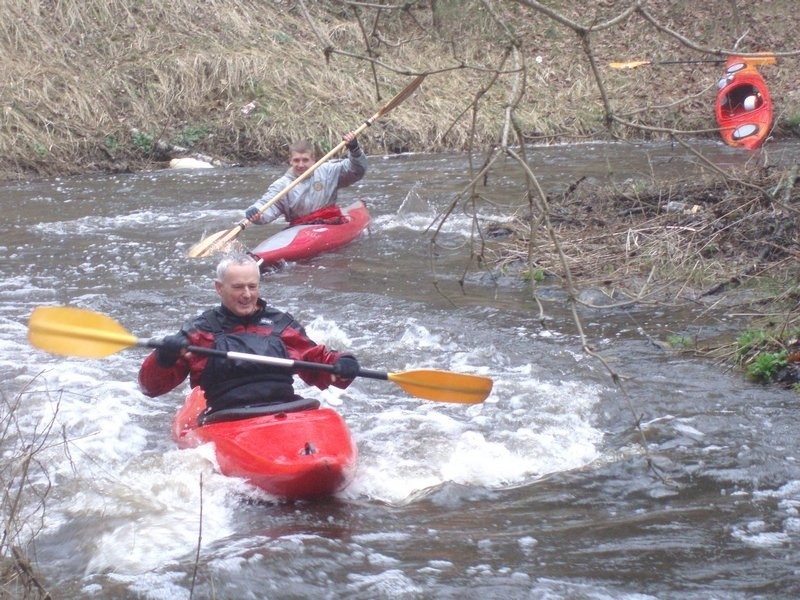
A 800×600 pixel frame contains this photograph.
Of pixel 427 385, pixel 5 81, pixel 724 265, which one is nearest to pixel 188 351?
pixel 427 385

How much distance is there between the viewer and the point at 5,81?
15602mm

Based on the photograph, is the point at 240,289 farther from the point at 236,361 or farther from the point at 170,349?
the point at 170,349

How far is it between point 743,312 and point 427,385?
2.73 m

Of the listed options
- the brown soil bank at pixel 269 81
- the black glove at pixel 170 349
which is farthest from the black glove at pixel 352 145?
the brown soil bank at pixel 269 81

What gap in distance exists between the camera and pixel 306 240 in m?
9.23

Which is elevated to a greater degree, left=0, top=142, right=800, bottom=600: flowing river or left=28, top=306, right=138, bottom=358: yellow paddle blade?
left=28, top=306, right=138, bottom=358: yellow paddle blade

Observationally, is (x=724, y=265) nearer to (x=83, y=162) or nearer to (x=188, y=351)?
(x=188, y=351)

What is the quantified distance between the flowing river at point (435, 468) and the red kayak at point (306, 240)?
51cm

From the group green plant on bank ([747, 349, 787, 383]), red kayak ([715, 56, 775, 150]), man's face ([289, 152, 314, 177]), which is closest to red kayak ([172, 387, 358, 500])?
green plant on bank ([747, 349, 787, 383])

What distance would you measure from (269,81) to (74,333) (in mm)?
12458

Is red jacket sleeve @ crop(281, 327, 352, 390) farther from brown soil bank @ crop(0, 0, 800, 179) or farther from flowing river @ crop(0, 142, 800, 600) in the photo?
brown soil bank @ crop(0, 0, 800, 179)

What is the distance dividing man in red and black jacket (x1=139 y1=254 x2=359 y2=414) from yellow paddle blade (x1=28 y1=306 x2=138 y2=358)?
0.80 ft

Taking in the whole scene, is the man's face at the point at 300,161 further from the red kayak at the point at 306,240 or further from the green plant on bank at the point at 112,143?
the green plant on bank at the point at 112,143

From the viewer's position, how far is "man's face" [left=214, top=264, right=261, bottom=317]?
464cm
